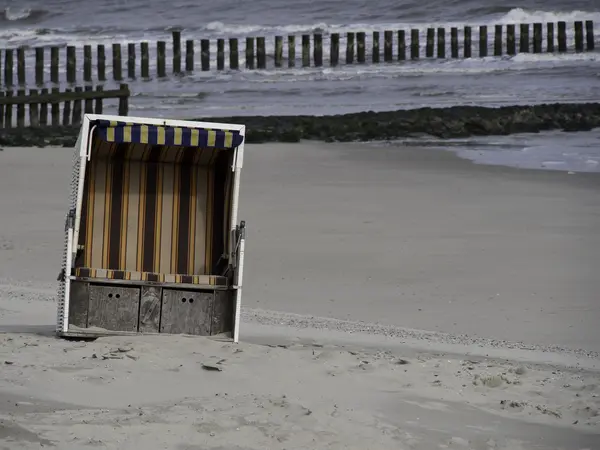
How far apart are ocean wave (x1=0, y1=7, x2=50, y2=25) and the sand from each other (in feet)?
126

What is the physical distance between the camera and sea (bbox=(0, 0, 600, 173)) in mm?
24594

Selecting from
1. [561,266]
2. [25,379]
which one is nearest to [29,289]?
[25,379]

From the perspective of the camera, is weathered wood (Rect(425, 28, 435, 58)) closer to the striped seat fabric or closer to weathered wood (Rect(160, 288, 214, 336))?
the striped seat fabric

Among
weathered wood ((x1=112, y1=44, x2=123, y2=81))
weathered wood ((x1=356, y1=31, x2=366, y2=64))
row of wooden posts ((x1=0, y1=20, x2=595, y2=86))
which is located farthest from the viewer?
weathered wood ((x1=356, y1=31, x2=366, y2=64))

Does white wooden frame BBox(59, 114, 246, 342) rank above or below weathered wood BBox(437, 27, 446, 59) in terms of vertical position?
below

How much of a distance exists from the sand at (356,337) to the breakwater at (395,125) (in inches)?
184

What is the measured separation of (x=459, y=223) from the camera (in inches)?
480

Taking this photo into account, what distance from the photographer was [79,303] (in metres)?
7.43

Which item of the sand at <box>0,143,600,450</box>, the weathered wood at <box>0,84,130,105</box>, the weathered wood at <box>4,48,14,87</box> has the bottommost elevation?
the sand at <box>0,143,600,450</box>

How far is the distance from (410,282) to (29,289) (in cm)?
283

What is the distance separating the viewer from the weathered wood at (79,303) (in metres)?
7.42

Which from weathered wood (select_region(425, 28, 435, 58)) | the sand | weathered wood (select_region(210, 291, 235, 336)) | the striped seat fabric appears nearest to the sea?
weathered wood (select_region(425, 28, 435, 58))

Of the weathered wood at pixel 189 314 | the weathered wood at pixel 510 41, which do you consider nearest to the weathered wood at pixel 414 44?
the weathered wood at pixel 510 41

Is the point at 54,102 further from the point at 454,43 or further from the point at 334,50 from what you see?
the point at 454,43
